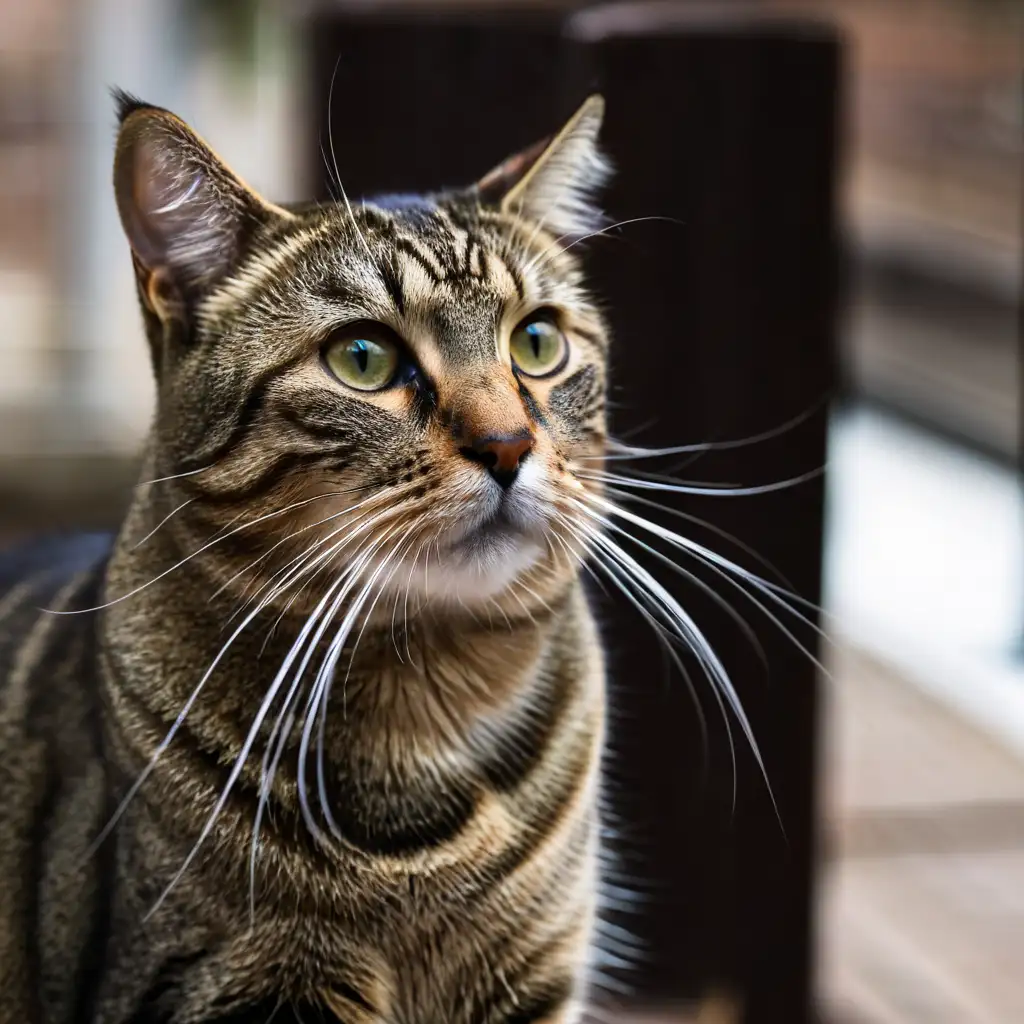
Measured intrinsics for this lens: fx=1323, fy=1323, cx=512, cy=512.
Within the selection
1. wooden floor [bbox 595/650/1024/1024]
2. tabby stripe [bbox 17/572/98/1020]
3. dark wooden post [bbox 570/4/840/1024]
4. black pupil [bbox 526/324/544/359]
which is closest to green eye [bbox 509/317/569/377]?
black pupil [bbox 526/324/544/359]

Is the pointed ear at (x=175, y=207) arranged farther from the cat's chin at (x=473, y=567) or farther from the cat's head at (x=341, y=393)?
the cat's chin at (x=473, y=567)

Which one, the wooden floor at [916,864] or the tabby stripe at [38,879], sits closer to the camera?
the tabby stripe at [38,879]

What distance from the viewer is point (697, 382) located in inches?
34.8

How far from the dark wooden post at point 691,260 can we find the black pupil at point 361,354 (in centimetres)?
14

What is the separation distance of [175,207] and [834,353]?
0.55m

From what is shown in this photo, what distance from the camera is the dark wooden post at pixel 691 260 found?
0.77 meters

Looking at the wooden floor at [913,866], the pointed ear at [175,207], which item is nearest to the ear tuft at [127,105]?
the pointed ear at [175,207]

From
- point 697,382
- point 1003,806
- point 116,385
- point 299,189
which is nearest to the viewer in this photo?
point 299,189

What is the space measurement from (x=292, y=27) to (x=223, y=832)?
2.35 feet

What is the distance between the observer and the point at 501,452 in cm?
55

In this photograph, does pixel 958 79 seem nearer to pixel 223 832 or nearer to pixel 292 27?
pixel 292 27

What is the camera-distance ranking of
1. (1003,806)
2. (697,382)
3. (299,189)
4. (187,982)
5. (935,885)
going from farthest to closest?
1. (1003,806)
2. (935,885)
3. (697,382)
4. (299,189)
5. (187,982)

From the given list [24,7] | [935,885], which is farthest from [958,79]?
[24,7]

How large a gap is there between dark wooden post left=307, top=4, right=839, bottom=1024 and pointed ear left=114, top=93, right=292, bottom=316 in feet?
0.42
